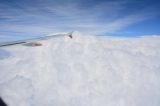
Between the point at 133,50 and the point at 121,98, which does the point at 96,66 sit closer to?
the point at 121,98

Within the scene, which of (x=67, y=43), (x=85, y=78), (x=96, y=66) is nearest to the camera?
(x=85, y=78)

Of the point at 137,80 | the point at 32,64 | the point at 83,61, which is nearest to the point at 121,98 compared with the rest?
the point at 137,80

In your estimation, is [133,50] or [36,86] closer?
[36,86]

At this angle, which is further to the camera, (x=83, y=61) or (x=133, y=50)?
(x=133, y=50)

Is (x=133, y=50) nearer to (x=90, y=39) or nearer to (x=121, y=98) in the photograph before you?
(x=90, y=39)

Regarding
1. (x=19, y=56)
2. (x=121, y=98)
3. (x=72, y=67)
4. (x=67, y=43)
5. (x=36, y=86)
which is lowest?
(x=121, y=98)

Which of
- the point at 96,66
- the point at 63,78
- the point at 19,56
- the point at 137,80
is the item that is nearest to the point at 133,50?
the point at 137,80

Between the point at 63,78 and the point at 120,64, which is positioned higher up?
the point at 120,64

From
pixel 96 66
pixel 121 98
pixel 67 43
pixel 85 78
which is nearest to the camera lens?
pixel 121 98

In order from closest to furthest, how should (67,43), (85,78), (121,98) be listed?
(121,98) → (85,78) → (67,43)
